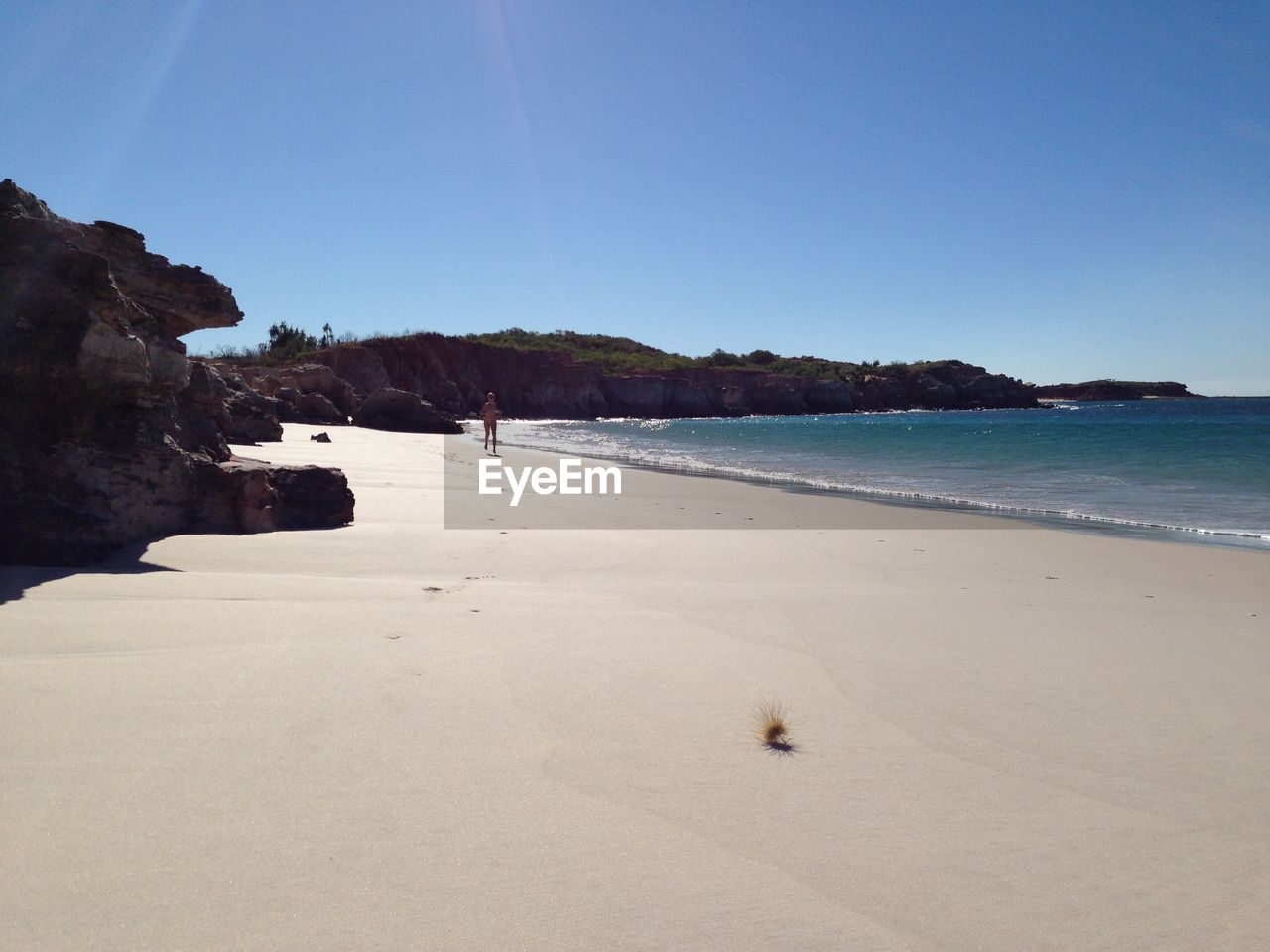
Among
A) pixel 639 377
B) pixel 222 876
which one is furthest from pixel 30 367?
pixel 639 377

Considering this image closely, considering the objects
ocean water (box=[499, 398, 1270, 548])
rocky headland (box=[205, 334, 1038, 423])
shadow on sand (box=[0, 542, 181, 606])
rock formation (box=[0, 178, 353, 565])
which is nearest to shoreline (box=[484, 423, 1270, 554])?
ocean water (box=[499, 398, 1270, 548])

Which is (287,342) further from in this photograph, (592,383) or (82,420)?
(82,420)

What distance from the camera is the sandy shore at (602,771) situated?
166 centimetres

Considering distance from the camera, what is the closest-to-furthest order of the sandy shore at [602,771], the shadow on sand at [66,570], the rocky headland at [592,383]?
the sandy shore at [602,771]
the shadow on sand at [66,570]
the rocky headland at [592,383]

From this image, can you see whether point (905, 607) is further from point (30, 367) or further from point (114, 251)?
point (114, 251)

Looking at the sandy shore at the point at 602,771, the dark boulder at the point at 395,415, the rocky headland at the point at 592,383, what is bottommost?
the sandy shore at the point at 602,771

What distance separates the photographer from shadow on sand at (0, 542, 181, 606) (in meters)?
3.54

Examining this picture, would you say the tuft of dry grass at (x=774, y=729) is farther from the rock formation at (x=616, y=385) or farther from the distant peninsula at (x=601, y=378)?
the rock formation at (x=616, y=385)

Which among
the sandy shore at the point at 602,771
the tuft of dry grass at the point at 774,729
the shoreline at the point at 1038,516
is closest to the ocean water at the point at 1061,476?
the shoreline at the point at 1038,516

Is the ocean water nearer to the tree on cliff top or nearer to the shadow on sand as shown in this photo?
the shadow on sand

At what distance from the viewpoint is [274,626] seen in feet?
10.7

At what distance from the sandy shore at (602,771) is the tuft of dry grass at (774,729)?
0.13 ft

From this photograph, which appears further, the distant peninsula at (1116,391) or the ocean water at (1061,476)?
the distant peninsula at (1116,391)

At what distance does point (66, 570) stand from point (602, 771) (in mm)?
3249
